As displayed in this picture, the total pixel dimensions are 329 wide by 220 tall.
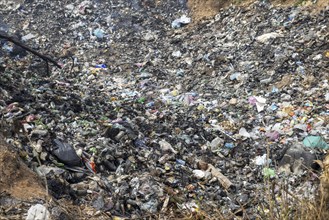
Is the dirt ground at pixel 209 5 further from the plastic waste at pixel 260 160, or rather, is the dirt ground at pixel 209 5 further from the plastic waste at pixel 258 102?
the plastic waste at pixel 260 160

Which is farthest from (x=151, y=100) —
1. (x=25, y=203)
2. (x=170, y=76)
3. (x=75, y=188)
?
(x=25, y=203)

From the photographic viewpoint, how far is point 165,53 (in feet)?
24.4

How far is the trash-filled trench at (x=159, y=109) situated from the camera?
3217mm

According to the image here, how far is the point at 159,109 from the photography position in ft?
18.2

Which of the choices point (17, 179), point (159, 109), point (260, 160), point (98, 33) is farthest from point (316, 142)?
point (98, 33)

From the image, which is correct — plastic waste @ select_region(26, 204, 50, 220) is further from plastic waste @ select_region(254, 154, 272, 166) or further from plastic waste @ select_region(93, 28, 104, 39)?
plastic waste @ select_region(93, 28, 104, 39)

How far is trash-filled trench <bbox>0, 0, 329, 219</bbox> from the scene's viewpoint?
10.6ft

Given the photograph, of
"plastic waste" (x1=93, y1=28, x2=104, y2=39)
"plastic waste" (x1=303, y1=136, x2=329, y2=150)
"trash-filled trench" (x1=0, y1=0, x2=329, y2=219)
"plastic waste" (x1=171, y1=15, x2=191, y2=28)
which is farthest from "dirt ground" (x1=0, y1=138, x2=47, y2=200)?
"plastic waste" (x1=171, y1=15, x2=191, y2=28)

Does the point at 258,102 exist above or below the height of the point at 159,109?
below

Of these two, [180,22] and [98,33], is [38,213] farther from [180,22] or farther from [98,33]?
[180,22]

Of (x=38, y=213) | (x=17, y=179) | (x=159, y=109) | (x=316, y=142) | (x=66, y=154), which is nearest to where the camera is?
(x=38, y=213)

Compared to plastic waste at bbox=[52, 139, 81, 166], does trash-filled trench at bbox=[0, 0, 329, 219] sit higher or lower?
lower

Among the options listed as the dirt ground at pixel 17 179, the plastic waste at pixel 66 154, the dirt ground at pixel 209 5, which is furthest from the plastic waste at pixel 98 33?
the dirt ground at pixel 17 179

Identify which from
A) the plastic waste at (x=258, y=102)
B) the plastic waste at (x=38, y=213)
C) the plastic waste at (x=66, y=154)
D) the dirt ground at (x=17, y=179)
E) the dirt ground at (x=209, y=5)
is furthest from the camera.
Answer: the dirt ground at (x=209, y=5)
